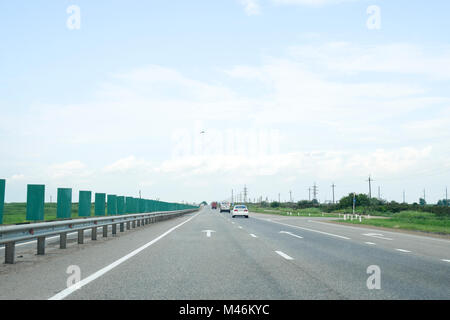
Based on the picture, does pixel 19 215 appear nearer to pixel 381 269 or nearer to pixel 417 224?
pixel 417 224

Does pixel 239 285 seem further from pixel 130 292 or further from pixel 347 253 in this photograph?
pixel 347 253

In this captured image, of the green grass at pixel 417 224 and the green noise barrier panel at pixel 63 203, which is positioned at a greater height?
the green noise barrier panel at pixel 63 203

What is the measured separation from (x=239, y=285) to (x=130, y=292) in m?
1.75

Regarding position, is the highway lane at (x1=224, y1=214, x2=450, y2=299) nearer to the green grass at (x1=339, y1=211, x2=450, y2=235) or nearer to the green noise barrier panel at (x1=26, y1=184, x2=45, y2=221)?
the green noise barrier panel at (x1=26, y1=184, x2=45, y2=221)

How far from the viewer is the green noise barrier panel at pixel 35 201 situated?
15529 mm

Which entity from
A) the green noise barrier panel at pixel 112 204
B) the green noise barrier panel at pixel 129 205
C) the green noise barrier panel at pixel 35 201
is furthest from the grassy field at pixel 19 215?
the green noise barrier panel at pixel 129 205

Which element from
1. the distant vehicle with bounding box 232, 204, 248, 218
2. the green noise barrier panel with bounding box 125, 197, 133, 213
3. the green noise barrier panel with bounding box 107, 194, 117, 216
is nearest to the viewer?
the green noise barrier panel with bounding box 107, 194, 117, 216

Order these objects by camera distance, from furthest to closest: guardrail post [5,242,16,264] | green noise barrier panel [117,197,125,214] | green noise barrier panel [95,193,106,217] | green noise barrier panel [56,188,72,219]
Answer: green noise barrier panel [117,197,125,214], green noise barrier panel [95,193,106,217], green noise barrier panel [56,188,72,219], guardrail post [5,242,16,264]

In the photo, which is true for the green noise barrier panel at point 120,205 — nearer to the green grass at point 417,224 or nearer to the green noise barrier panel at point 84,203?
the green noise barrier panel at point 84,203

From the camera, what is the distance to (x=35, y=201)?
51.2ft

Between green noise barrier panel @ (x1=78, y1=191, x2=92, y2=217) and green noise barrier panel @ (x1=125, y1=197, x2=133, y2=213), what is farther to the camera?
green noise barrier panel @ (x1=125, y1=197, x2=133, y2=213)

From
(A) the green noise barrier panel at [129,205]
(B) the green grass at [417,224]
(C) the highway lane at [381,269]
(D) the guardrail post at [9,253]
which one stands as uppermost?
(A) the green noise barrier panel at [129,205]

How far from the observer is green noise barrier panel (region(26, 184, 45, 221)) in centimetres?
1553

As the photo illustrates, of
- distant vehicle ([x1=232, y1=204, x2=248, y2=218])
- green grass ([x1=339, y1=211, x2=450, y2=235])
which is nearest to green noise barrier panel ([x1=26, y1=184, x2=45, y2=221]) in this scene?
green grass ([x1=339, y1=211, x2=450, y2=235])
